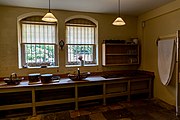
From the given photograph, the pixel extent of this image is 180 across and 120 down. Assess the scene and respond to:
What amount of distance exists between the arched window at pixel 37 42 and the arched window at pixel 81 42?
0.41m

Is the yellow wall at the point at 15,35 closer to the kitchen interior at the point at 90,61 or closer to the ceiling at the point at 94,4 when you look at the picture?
the kitchen interior at the point at 90,61

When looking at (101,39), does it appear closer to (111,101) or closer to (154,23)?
(154,23)

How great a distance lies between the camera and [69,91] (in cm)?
394

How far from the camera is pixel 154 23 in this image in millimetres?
4145

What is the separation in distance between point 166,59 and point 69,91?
2610 mm

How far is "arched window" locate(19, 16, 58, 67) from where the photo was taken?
154 inches

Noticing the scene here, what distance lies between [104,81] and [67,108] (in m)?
1.16

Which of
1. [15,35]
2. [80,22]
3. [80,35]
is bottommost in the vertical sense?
[15,35]

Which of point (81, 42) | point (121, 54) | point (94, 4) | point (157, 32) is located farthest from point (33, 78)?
point (157, 32)

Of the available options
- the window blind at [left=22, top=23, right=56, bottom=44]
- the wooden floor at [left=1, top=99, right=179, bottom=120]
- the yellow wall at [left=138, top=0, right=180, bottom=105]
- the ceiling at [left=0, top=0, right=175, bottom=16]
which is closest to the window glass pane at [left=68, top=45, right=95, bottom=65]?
the window blind at [left=22, top=23, right=56, bottom=44]

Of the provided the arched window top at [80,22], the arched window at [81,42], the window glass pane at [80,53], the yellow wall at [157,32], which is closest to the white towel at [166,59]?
the yellow wall at [157,32]

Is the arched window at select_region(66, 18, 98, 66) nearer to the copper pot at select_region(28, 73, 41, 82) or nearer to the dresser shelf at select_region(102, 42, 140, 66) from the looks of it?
the dresser shelf at select_region(102, 42, 140, 66)

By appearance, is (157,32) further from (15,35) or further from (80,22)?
(15,35)

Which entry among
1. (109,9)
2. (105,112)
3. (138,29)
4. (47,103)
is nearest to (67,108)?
(47,103)
